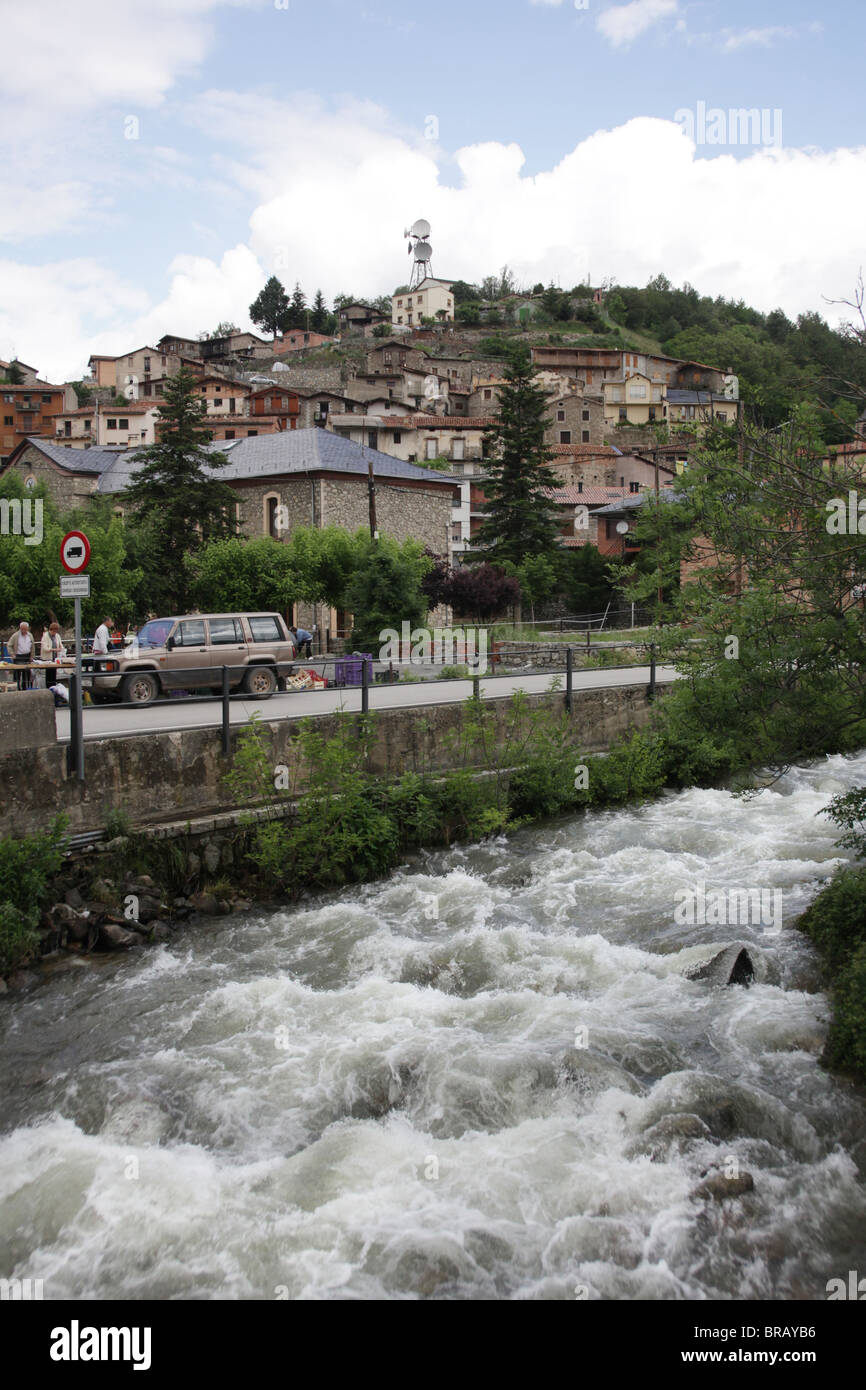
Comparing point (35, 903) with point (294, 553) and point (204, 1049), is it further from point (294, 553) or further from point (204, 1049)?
point (294, 553)

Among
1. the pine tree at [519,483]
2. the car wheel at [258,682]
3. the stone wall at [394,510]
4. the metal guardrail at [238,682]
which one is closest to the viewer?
the metal guardrail at [238,682]

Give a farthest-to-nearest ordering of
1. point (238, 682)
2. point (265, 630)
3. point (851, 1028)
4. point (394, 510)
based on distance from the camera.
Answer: point (394, 510) → point (265, 630) → point (238, 682) → point (851, 1028)

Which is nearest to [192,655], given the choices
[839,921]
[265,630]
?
[265,630]

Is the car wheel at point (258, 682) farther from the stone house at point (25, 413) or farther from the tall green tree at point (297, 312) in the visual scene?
the tall green tree at point (297, 312)

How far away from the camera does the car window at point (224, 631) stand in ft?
60.3

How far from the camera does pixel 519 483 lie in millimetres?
54312

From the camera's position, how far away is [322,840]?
37.4ft

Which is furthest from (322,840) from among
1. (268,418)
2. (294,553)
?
(268,418)

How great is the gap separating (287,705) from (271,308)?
159m

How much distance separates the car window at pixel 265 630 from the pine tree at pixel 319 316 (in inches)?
5612

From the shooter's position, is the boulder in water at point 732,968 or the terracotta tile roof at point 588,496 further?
the terracotta tile roof at point 588,496

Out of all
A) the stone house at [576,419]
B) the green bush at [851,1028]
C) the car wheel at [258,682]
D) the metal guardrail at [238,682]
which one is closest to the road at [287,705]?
the metal guardrail at [238,682]

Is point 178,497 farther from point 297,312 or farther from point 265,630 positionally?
point 297,312

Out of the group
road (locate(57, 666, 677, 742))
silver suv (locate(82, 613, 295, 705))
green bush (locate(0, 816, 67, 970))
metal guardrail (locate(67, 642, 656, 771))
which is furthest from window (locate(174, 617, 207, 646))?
green bush (locate(0, 816, 67, 970))
